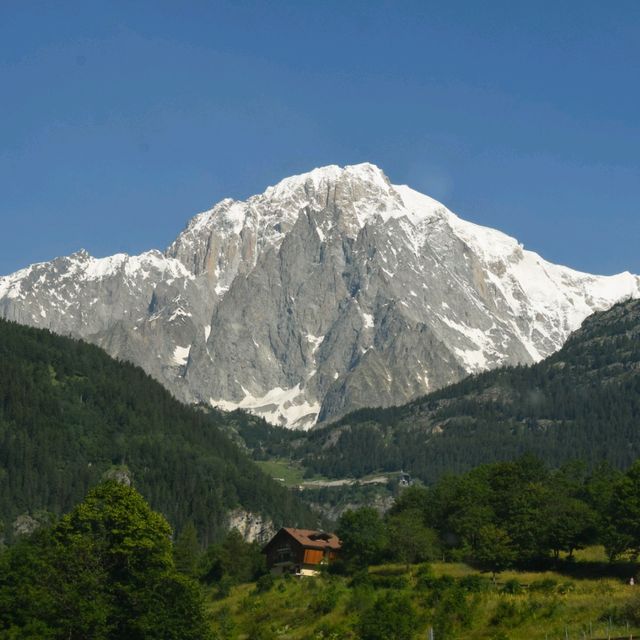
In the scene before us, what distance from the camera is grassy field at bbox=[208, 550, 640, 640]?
89.2 meters

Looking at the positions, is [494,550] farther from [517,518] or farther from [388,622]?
[388,622]

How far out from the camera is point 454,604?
96.9 meters

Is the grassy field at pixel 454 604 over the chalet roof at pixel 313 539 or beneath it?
beneath

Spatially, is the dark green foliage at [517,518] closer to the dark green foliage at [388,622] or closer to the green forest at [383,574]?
the green forest at [383,574]

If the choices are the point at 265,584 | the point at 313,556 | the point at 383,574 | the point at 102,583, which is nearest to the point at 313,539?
the point at 313,556

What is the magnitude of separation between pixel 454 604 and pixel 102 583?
28.2 metres

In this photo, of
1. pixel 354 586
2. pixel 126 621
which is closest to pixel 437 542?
pixel 354 586

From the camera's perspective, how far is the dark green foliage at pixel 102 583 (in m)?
80.8

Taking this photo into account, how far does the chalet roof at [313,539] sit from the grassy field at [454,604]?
67.9ft

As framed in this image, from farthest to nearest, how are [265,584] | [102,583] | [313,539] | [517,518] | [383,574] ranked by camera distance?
1. [313,539]
2. [265,584]
3. [517,518]
4. [383,574]
5. [102,583]

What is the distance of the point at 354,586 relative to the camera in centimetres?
12019

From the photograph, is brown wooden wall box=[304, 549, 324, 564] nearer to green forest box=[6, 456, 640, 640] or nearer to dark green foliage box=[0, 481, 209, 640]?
green forest box=[6, 456, 640, 640]

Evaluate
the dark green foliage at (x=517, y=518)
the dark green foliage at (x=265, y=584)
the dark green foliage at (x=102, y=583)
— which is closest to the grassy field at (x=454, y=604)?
the dark green foliage at (x=265, y=584)

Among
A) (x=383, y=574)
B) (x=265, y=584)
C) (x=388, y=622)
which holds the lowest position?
(x=388, y=622)
